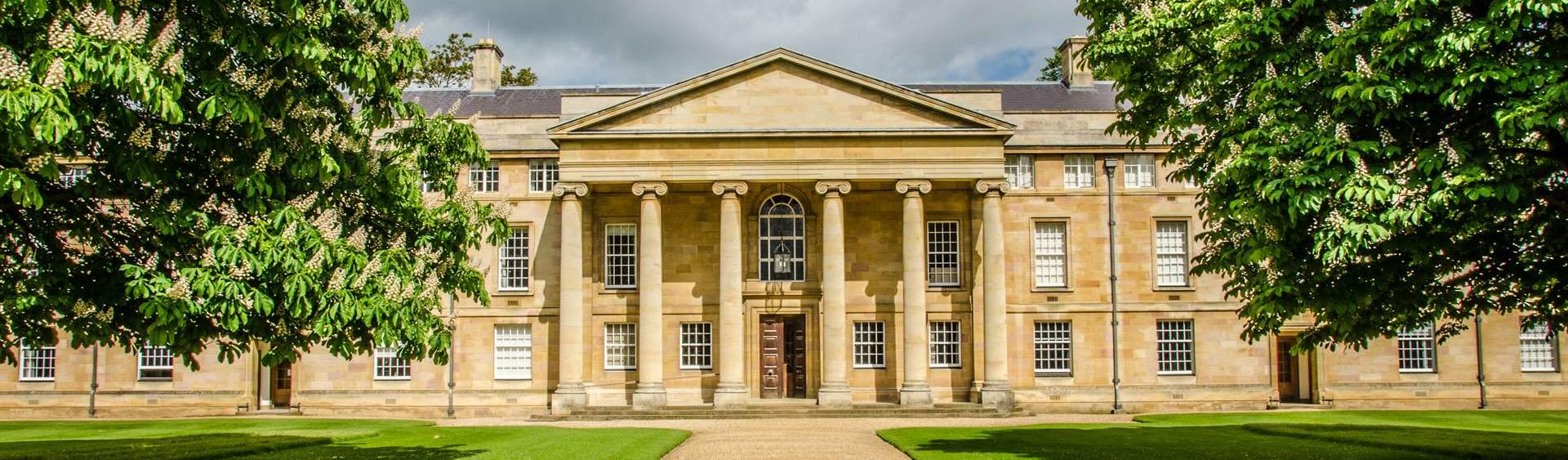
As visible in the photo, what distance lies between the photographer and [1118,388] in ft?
118

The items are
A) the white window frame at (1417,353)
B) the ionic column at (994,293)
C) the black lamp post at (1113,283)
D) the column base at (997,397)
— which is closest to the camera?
the column base at (997,397)

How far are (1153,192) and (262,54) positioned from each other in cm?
2914

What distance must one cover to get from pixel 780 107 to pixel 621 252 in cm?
657

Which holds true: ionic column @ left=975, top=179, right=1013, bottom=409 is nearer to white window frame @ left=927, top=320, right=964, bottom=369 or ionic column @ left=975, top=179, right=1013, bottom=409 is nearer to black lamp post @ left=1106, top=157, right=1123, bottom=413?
white window frame @ left=927, top=320, right=964, bottom=369

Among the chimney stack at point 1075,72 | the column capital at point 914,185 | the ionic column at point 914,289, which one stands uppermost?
the chimney stack at point 1075,72

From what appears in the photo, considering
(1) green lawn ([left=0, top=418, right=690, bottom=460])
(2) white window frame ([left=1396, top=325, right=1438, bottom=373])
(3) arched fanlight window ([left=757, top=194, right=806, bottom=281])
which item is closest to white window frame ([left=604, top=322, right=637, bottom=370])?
(3) arched fanlight window ([left=757, top=194, right=806, bottom=281])

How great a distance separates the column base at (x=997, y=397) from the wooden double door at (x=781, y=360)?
5.26 meters

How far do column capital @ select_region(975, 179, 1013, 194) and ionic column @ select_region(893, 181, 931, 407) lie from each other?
136 centimetres

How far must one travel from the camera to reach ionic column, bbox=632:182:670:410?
111ft

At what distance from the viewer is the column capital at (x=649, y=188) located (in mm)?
33844

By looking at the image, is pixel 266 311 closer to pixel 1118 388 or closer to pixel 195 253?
pixel 195 253

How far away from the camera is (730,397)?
3341 centimetres

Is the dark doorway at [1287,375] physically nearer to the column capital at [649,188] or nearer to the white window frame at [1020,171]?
the white window frame at [1020,171]

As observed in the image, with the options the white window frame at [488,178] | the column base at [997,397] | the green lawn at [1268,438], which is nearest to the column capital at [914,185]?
the column base at [997,397]
